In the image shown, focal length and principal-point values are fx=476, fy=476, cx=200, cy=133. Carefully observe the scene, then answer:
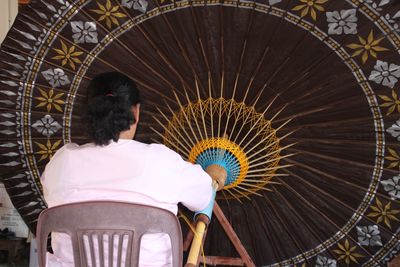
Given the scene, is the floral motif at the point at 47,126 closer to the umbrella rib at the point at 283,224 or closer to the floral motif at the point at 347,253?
the umbrella rib at the point at 283,224

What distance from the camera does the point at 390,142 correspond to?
4.92 feet

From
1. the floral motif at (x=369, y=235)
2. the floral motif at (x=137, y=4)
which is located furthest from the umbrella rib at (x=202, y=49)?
the floral motif at (x=369, y=235)

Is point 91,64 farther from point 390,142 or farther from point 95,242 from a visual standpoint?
point 390,142

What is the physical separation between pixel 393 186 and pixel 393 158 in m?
0.10

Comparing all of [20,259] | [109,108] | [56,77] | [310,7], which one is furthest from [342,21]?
[20,259]

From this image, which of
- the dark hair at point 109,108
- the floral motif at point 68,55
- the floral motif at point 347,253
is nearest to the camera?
the dark hair at point 109,108

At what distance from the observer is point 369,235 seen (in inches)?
65.7

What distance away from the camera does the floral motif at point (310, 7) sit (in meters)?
1.38

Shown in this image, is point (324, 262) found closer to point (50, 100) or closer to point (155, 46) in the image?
point (155, 46)

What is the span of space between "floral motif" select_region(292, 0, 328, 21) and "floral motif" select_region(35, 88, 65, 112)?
0.88 meters

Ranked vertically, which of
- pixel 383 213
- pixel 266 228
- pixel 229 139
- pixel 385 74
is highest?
pixel 385 74

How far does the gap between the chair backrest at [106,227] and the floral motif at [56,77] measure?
27.3 inches

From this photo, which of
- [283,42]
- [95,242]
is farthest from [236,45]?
[95,242]

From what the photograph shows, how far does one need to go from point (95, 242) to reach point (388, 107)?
0.95 meters
